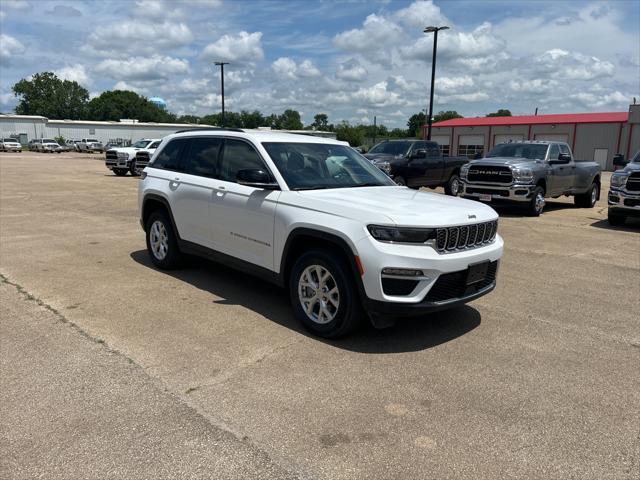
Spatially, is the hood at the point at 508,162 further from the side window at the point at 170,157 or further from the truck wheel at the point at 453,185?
the side window at the point at 170,157

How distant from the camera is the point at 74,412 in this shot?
3.39 m

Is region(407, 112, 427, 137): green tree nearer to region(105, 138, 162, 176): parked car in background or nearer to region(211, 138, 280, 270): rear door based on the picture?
region(105, 138, 162, 176): parked car in background

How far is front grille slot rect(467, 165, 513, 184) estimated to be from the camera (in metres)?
12.8

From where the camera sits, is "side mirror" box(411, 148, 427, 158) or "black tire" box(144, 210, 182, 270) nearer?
"black tire" box(144, 210, 182, 270)

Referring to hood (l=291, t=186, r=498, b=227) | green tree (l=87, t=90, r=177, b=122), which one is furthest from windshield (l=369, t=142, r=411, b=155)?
green tree (l=87, t=90, r=177, b=122)

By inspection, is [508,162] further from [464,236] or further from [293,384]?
[293,384]

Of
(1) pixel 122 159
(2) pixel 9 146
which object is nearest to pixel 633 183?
(1) pixel 122 159

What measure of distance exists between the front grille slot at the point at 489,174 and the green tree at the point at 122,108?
145 metres

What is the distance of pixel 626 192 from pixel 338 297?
9522mm

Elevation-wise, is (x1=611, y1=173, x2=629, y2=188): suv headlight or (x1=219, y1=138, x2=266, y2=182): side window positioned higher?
(x1=219, y1=138, x2=266, y2=182): side window

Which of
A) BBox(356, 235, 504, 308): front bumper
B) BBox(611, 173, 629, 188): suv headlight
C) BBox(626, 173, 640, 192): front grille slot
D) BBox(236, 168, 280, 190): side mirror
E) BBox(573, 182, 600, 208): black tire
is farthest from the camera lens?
BBox(573, 182, 600, 208): black tire

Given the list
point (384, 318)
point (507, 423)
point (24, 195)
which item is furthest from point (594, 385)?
point (24, 195)

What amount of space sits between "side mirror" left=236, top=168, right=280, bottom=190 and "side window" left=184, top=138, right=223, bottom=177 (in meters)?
1.05

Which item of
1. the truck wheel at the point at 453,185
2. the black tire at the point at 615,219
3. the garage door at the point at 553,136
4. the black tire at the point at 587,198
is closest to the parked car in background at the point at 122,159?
the truck wheel at the point at 453,185
